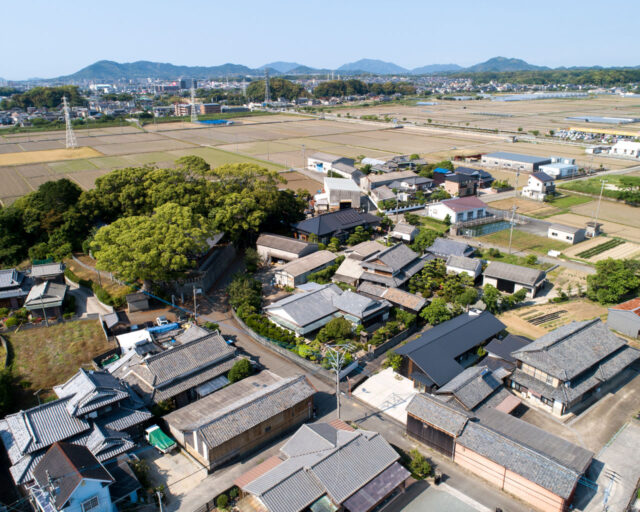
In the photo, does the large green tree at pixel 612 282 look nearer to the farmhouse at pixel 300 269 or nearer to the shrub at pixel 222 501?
the farmhouse at pixel 300 269

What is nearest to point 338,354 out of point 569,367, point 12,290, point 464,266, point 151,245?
point 569,367

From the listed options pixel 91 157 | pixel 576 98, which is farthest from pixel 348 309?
pixel 576 98

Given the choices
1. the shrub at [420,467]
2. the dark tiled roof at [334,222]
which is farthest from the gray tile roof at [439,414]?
the dark tiled roof at [334,222]

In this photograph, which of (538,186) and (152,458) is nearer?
(152,458)

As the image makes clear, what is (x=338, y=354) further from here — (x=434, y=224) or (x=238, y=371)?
(x=434, y=224)

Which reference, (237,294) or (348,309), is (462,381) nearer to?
(348,309)
